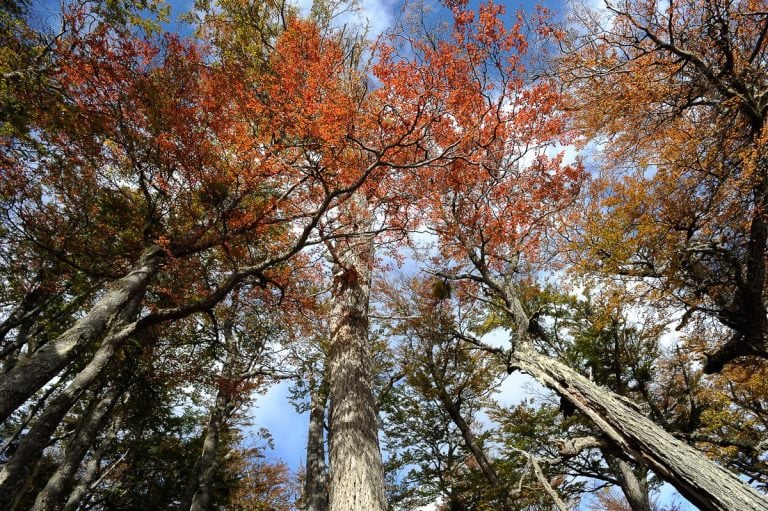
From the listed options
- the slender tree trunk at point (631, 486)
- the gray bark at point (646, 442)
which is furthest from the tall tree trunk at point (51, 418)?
the slender tree trunk at point (631, 486)

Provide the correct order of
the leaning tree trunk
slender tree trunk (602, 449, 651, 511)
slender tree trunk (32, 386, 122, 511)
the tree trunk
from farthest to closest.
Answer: slender tree trunk (602, 449, 651, 511)
slender tree trunk (32, 386, 122, 511)
the leaning tree trunk
the tree trunk

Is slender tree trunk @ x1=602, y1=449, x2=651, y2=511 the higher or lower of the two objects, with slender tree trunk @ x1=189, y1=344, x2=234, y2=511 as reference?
lower

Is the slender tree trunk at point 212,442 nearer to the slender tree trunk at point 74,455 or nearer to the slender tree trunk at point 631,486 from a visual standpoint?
the slender tree trunk at point 74,455

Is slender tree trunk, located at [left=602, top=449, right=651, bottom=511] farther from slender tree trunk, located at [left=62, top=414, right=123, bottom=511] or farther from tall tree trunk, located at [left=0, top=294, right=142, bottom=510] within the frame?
slender tree trunk, located at [left=62, top=414, right=123, bottom=511]

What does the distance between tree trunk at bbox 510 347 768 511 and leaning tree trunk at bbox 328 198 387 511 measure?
9.62 feet

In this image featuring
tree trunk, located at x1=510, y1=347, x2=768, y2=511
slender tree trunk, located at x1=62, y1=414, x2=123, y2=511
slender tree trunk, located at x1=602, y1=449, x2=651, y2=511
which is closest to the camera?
tree trunk, located at x1=510, y1=347, x2=768, y2=511

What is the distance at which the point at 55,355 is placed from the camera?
15.6ft

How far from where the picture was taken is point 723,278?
8.02m

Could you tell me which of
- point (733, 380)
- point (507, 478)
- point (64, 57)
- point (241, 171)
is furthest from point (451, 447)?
point (64, 57)

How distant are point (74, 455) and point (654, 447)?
13054mm

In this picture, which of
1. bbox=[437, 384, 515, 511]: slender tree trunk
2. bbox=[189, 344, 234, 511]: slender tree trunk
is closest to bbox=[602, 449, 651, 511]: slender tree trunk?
bbox=[437, 384, 515, 511]: slender tree trunk

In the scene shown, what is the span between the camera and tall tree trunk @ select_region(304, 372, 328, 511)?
11.2 m

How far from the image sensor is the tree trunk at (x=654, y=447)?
3646 mm

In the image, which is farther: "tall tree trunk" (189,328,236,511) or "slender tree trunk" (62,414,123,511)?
"tall tree trunk" (189,328,236,511)
